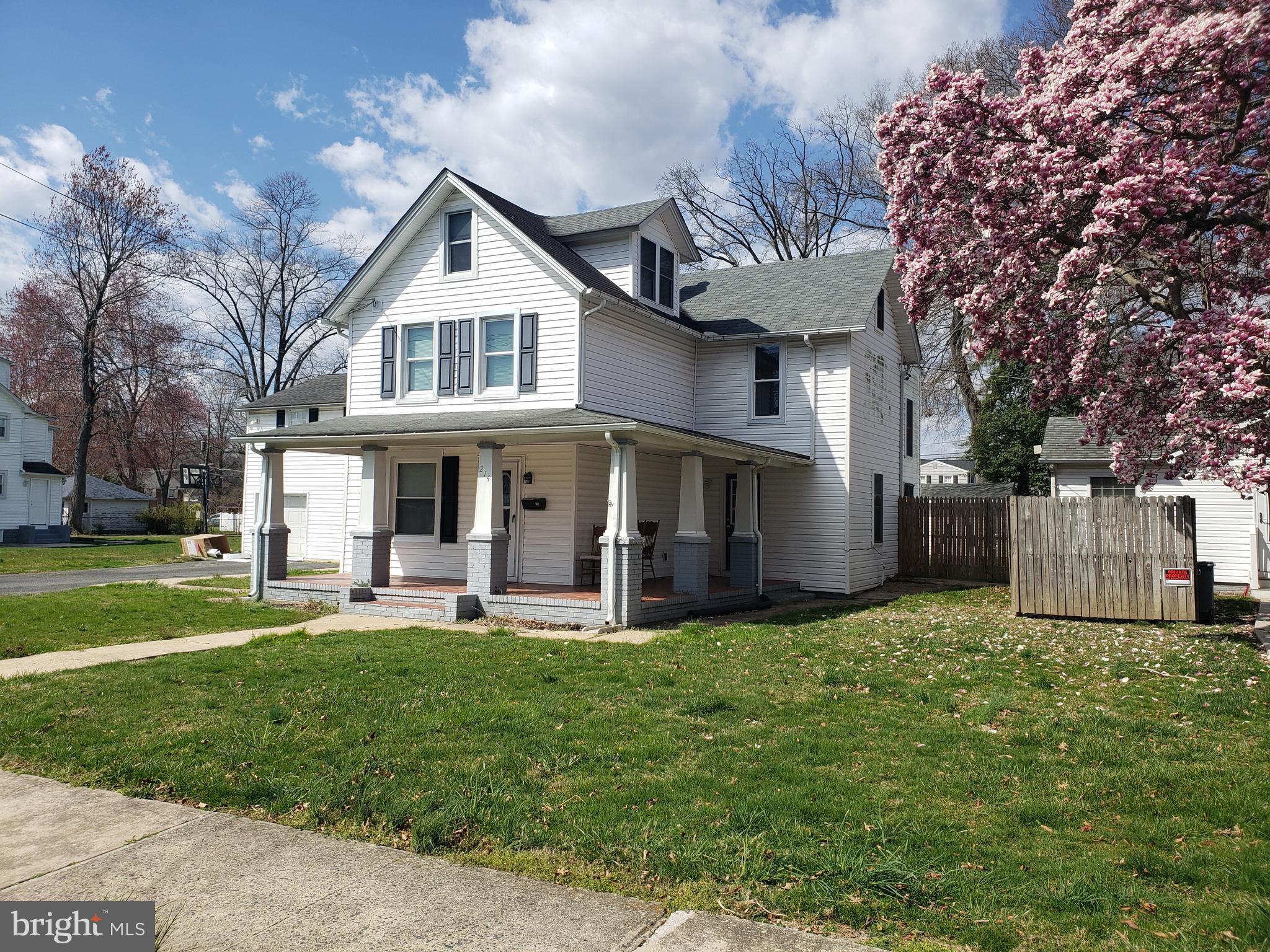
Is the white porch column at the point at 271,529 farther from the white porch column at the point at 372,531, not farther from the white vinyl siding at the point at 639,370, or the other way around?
the white vinyl siding at the point at 639,370

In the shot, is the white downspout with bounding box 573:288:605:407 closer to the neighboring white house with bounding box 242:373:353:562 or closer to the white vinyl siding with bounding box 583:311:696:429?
the white vinyl siding with bounding box 583:311:696:429

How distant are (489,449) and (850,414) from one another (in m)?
7.84

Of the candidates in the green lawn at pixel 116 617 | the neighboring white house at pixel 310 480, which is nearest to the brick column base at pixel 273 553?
the green lawn at pixel 116 617

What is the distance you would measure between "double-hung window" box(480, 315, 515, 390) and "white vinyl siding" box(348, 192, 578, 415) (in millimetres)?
173

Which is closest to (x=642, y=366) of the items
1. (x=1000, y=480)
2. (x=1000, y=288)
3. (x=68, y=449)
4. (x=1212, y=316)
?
(x=1000, y=288)

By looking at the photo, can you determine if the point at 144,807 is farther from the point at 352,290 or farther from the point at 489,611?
the point at 352,290

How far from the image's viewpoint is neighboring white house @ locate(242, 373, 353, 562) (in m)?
25.8

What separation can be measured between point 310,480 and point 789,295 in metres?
15.4

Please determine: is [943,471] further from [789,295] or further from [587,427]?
[587,427]

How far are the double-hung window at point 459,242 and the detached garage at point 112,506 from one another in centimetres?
3877

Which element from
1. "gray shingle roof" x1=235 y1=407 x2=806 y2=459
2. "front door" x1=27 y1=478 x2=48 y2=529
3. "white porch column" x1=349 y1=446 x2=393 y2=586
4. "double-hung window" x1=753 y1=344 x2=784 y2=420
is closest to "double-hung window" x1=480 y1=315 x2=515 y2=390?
"gray shingle roof" x1=235 y1=407 x2=806 y2=459

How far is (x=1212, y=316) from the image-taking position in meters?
9.32

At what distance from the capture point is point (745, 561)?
15.6 m

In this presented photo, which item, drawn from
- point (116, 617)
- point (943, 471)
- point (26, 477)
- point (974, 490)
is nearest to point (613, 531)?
point (116, 617)
